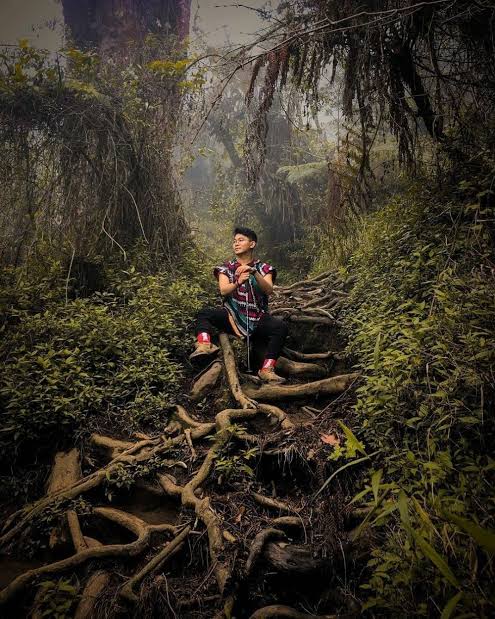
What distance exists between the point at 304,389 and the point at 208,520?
5.50 feet

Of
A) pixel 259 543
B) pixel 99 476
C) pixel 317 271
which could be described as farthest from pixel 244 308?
pixel 317 271

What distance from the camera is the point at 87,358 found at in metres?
3.78

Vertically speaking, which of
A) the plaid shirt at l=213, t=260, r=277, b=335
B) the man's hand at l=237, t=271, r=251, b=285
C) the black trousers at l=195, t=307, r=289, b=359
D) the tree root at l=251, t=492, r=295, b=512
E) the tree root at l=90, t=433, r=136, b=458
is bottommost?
the tree root at l=251, t=492, r=295, b=512

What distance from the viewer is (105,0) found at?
7.85 metres

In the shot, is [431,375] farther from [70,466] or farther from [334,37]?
[334,37]

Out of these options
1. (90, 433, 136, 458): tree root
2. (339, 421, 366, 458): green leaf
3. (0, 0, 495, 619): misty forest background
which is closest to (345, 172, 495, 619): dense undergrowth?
(0, 0, 495, 619): misty forest background

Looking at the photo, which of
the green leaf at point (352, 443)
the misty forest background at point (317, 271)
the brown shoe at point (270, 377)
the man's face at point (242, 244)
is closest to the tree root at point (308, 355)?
the misty forest background at point (317, 271)

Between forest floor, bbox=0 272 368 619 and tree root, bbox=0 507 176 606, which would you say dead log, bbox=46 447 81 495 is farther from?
tree root, bbox=0 507 176 606

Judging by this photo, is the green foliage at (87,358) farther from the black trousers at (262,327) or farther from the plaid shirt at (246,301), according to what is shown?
the plaid shirt at (246,301)

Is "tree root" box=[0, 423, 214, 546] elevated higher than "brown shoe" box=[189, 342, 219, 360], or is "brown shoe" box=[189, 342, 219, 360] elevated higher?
"brown shoe" box=[189, 342, 219, 360]

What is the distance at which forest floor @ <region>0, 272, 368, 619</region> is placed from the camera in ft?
6.66

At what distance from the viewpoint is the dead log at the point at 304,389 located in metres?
3.62

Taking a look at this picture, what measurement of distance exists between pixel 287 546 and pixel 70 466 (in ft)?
6.19

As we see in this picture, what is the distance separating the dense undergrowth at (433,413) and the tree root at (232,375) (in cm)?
112
